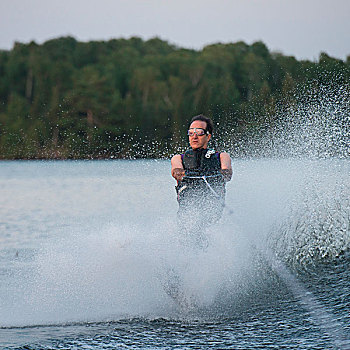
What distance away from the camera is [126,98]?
217ft

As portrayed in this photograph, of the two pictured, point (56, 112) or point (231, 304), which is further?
point (56, 112)

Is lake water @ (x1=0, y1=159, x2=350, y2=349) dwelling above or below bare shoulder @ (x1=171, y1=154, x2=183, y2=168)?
below

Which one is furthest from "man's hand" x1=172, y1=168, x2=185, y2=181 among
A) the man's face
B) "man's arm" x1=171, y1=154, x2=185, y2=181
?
the man's face

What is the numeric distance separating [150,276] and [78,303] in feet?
2.54

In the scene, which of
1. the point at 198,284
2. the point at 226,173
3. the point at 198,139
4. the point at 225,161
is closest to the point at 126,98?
the point at 198,139

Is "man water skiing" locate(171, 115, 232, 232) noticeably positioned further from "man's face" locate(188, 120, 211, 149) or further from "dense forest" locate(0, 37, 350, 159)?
"dense forest" locate(0, 37, 350, 159)

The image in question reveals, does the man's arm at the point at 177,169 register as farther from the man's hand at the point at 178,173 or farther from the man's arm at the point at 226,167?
the man's arm at the point at 226,167

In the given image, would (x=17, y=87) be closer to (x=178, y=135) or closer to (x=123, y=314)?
(x=178, y=135)

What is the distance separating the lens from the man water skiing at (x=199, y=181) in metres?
5.92

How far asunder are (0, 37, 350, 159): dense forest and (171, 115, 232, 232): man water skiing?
3139 cm

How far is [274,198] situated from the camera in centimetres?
966

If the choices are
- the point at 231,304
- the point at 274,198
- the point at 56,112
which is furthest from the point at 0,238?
the point at 56,112

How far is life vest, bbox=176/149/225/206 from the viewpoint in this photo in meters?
5.91

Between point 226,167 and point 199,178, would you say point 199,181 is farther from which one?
point 226,167
